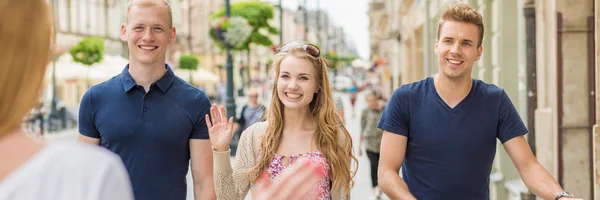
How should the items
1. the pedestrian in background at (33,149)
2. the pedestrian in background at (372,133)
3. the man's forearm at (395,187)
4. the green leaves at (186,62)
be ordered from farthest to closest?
the green leaves at (186,62) → the pedestrian in background at (372,133) → the man's forearm at (395,187) → the pedestrian in background at (33,149)

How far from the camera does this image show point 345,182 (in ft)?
12.5

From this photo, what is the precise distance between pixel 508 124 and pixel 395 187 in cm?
59

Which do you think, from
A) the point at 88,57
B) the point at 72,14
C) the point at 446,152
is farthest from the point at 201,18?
the point at 446,152

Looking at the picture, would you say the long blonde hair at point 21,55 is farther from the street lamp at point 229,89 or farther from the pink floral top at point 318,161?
the street lamp at point 229,89

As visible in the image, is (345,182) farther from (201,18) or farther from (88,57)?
(201,18)

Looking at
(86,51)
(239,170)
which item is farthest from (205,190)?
(86,51)

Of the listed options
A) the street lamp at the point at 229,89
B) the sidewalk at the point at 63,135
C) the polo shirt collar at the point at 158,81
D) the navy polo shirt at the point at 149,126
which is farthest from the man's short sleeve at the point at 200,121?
the sidewalk at the point at 63,135

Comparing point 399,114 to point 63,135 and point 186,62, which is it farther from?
point 186,62

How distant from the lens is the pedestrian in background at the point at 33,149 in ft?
3.83

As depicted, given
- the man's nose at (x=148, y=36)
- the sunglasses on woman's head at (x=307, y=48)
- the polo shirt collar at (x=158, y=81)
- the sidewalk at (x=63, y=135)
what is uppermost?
the man's nose at (x=148, y=36)

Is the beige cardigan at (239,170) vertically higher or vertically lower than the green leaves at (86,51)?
lower

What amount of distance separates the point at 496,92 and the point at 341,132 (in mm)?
689

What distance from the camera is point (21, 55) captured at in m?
1.18

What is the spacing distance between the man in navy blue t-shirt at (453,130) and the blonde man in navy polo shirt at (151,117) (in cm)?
81
